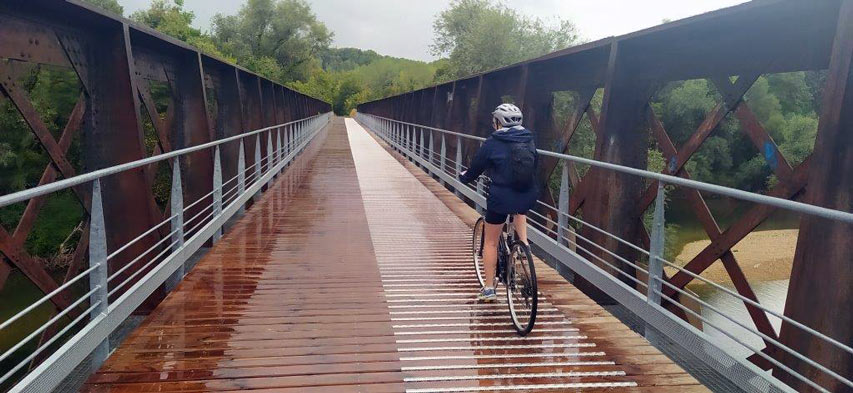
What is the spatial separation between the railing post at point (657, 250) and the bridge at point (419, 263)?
0.01 meters

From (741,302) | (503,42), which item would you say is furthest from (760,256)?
(503,42)

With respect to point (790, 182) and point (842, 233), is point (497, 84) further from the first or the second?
point (842, 233)

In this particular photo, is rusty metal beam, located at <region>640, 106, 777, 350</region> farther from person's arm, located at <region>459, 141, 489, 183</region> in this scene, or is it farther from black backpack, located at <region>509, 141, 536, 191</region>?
person's arm, located at <region>459, 141, 489, 183</region>

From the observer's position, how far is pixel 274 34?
87375mm

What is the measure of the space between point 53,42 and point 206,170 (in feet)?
12.6

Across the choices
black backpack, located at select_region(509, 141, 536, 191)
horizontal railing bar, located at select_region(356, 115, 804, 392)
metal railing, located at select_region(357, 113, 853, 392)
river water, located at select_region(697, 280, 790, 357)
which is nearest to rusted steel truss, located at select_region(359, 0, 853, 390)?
metal railing, located at select_region(357, 113, 853, 392)

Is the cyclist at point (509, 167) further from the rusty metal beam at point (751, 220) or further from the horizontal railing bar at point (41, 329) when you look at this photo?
the horizontal railing bar at point (41, 329)

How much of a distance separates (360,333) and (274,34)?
87635mm

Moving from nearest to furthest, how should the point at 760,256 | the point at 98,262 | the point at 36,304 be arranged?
the point at 36,304 < the point at 98,262 < the point at 760,256

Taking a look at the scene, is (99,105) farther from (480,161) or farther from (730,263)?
(730,263)

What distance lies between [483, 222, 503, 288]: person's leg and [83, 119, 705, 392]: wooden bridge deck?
287 mm

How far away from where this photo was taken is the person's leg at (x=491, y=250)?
5.18 m

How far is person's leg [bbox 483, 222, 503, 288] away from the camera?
5.18 meters

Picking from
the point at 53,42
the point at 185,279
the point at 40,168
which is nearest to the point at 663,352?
the point at 185,279
